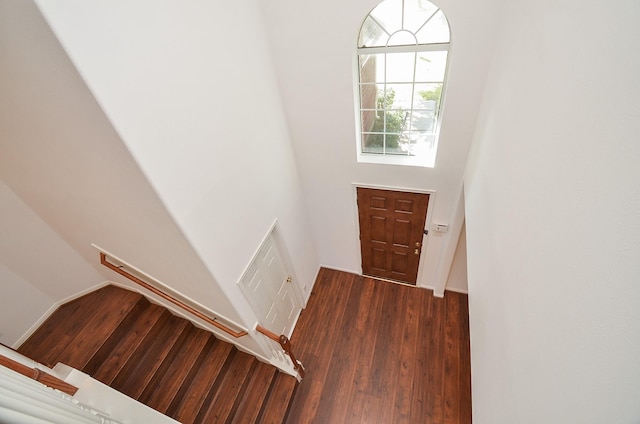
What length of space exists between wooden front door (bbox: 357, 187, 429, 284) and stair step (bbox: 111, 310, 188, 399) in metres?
3.08

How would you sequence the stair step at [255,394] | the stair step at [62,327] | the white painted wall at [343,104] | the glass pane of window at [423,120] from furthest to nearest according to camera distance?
the glass pane of window at [423,120], the stair step at [255,394], the stair step at [62,327], the white painted wall at [343,104]

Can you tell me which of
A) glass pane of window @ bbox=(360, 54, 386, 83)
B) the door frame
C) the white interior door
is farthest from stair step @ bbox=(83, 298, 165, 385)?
glass pane of window @ bbox=(360, 54, 386, 83)

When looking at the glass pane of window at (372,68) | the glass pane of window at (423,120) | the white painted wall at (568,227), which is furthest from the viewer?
the glass pane of window at (423,120)

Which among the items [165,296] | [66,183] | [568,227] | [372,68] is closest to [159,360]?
[165,296]

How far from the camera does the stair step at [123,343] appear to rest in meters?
3.02

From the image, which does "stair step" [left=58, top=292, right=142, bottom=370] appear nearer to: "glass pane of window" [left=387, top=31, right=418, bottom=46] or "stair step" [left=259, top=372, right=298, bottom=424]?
"stair step" [left=259, top=372, right=298, bottom=424]

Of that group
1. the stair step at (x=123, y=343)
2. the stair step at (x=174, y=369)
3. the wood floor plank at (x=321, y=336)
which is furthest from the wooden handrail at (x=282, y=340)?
the stair step at (x=123, y=343)

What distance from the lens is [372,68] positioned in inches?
132

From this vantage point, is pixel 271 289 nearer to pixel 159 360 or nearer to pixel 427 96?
pixel 159 360

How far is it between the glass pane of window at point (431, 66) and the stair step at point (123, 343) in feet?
14.2

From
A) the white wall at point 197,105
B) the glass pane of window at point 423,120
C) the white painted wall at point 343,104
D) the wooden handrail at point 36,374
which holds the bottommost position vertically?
the wooden handrail at point 36,374

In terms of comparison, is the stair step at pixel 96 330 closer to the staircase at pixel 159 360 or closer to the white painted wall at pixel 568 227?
the staircase at pixel 159 360

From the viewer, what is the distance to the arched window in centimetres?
289

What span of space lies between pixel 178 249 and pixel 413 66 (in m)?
3.15
